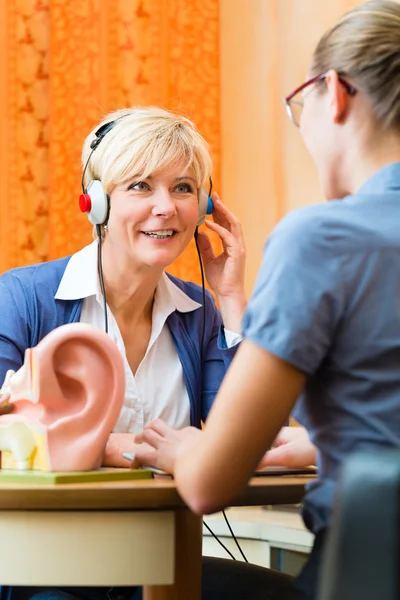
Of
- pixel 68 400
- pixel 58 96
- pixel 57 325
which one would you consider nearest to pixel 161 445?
pixel 68 400

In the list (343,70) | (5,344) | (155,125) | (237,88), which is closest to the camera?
(343,70)

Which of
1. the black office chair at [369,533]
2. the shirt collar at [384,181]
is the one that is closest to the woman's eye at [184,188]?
the shirt collar at [384,181]

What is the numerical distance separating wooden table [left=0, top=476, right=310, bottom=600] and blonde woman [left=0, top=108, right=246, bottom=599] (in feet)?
1.96

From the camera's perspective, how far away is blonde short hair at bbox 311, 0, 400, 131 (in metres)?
0.91

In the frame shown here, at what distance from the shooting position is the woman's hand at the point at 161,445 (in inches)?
44.9

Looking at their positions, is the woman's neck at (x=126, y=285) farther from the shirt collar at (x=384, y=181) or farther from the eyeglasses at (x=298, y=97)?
the shirt collar at (x=384, y=181)

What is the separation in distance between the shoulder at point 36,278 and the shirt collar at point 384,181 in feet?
2.84

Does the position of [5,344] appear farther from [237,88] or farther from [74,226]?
[237,88]

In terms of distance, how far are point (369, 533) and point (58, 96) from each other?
98.3 inches

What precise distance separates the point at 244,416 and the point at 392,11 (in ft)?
1.55

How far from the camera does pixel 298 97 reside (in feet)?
3.42

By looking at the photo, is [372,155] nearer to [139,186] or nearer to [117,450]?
[117,450]

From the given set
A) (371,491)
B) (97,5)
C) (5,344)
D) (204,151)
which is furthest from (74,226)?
(371,491)

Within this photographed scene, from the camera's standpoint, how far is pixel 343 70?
94 centimetres
